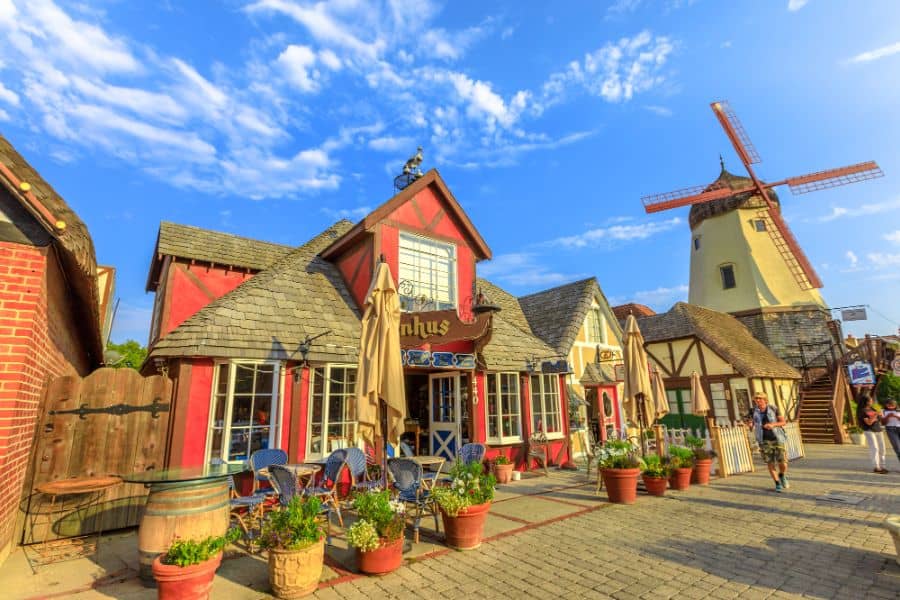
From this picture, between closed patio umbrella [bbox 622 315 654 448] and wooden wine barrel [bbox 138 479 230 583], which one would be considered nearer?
wooden wine barrel [bbox 138 479 230 583]

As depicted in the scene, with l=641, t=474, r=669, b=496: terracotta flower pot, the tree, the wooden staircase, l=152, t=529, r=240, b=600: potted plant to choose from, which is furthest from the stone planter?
the tree

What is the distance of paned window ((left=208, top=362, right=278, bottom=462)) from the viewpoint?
23.6 feet

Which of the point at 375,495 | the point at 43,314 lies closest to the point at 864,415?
the point at 375,495

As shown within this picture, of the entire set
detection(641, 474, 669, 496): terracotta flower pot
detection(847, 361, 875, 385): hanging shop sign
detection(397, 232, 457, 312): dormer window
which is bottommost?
detection(641, 474, 669, 496): terracotta flower pot

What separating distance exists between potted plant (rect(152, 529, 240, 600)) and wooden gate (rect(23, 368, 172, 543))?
3107 mm

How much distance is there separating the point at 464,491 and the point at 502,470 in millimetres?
4421

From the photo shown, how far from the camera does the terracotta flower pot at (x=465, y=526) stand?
5285mm

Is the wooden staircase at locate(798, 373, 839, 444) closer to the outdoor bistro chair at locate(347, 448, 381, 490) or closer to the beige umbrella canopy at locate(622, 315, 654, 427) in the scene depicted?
the beige umbrella canopy at locate(622, 315, 654, 427)

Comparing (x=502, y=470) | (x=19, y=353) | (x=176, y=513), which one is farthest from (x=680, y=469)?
(x=19, y=353)

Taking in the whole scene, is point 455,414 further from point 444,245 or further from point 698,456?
point 698,456

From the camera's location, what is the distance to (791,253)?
2894 centimetres

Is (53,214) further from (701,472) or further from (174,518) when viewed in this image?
(701,472)

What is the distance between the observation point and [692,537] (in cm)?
562

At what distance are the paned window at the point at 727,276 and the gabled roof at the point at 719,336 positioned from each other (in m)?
6.05
